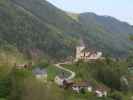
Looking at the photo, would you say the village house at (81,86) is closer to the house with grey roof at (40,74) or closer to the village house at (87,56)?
the house with grey roof at (40,74)

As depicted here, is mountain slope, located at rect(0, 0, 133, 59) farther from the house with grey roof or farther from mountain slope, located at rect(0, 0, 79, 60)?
the house with grey roof

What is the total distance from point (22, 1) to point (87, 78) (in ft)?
435

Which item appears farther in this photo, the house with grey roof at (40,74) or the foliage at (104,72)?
the foliage at (104,72)

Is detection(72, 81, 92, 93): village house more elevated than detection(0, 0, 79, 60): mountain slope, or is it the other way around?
detection(0, 0, 79, 60): mountain slope

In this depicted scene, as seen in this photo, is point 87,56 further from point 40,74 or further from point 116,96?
point 116,96

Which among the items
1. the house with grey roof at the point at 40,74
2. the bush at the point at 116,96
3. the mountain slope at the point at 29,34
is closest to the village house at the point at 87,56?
the house with grey roof at the point at 40,74

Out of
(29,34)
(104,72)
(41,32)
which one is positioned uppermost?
(41,32)

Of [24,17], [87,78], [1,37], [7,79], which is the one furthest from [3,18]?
[7,79]

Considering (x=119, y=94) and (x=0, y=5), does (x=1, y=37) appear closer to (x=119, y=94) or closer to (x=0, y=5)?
(x=0, y=5)

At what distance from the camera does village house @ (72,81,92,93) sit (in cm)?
4280

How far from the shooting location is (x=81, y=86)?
43.6 metres

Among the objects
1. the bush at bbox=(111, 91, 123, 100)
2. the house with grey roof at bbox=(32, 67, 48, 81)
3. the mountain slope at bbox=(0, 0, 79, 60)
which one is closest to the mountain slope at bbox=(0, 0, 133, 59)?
the mountain slope at bbox=(0, 0, 79, 60)

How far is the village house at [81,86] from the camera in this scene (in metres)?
42.8

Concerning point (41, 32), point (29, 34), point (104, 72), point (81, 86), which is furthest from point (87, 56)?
point (41, 32)
